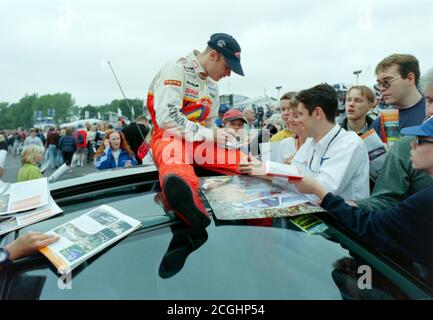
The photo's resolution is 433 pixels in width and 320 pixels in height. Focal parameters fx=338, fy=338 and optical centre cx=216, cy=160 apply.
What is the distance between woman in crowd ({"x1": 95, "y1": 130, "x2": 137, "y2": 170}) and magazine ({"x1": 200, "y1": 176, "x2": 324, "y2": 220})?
3.03m

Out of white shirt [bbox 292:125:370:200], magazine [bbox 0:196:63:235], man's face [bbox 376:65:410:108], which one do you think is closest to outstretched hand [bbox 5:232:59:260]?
magazine [bbox 0:196:63:235]

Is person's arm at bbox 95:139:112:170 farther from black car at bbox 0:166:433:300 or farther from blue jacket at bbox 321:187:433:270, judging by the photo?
blue jacket at bbox 321:187:433:270

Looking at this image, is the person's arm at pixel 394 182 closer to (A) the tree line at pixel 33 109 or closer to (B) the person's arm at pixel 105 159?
(B) the person's arm at pixel 105 159

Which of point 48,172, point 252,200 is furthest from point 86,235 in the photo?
→ point 48,172

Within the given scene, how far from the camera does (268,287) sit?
116 cm

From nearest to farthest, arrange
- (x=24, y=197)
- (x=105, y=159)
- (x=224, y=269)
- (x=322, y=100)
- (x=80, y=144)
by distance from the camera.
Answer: (x=224, y=269)
(x=24, y=197)
(x=322, y=100)
(x=105, y=159)
(x=80, y=144)

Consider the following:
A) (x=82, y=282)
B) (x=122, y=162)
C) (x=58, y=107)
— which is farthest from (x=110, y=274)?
(x=58, y=107)

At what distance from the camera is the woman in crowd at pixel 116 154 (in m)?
4.62

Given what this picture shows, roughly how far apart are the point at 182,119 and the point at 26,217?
1012 mm

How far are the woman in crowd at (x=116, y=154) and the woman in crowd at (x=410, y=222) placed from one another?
12.1 ft

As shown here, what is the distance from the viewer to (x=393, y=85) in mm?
2428

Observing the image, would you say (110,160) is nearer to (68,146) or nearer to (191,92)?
(191,92)

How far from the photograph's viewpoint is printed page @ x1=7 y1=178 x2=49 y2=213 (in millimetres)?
1610

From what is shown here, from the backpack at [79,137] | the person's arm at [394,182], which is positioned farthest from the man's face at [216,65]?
the backpack at [79,137]
